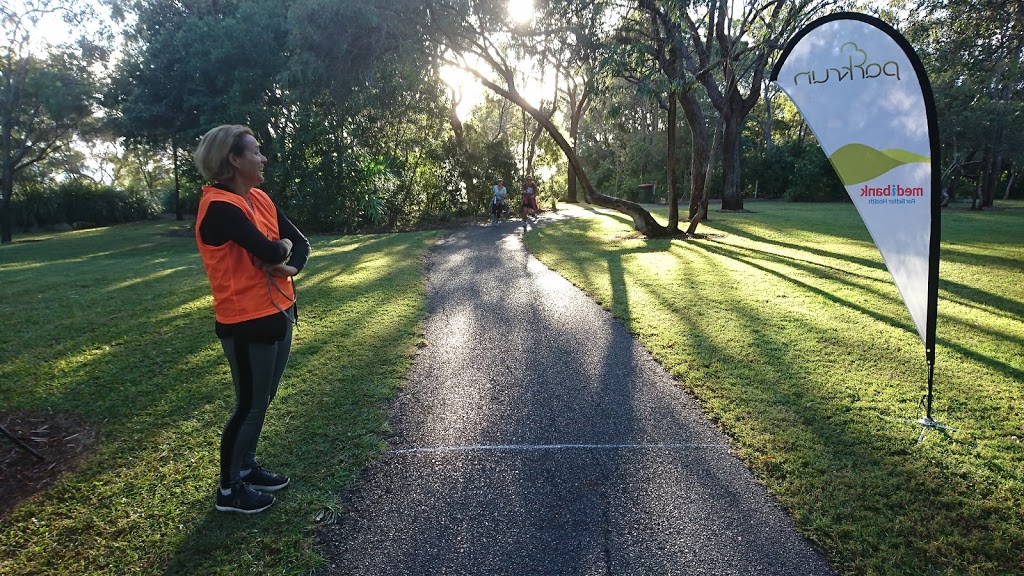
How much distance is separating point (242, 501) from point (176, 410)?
155 centimetres

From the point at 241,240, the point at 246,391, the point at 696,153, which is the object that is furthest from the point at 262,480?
the point at 696,153

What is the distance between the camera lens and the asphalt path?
2117 mm

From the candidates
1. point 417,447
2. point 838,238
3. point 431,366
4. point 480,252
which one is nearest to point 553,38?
point 480,252

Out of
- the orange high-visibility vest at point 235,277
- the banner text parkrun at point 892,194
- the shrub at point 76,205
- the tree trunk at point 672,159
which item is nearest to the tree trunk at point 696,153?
the tree trunk at point 672,159

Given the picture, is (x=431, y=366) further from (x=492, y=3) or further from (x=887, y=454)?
(x=492, y=3)

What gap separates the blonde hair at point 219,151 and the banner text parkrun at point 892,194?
341 centimetres

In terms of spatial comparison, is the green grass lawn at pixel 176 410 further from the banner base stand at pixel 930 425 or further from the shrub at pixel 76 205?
the shrub at pixel 76 205

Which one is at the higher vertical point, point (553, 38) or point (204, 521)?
point (553, 38)

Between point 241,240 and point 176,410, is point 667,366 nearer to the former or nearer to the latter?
point 241,240

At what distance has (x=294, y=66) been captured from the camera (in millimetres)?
12586

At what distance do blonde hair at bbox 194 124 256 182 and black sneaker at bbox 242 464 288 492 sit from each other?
4.86ft

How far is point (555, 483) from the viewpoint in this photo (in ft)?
8.59

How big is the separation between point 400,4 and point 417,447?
11593 mm

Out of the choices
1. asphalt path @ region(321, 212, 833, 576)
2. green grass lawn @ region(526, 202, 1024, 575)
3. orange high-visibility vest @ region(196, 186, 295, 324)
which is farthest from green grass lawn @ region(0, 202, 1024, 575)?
orange high-visibility vest @ region(196, 186, 295, 324)
